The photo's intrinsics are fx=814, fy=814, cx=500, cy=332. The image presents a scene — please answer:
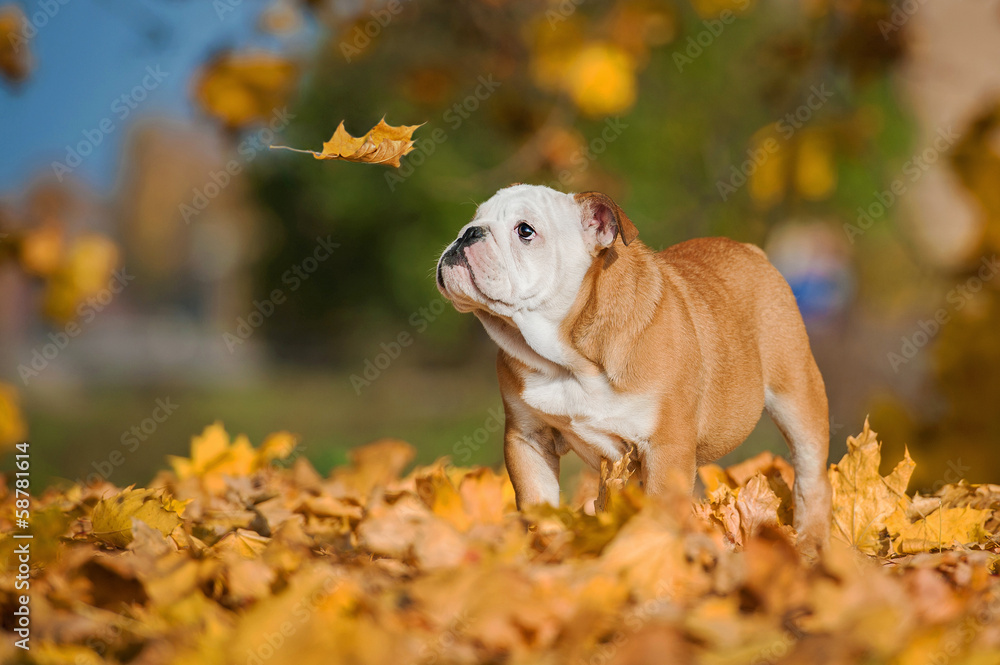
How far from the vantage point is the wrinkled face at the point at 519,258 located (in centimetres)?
159

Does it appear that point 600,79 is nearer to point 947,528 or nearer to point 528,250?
point 528,250

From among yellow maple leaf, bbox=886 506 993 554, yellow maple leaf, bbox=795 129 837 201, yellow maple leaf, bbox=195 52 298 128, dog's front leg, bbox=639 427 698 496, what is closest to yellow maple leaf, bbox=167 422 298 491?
yellow maple leaf, bbox=195 52 298 128

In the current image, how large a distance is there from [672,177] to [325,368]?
6.70 meters

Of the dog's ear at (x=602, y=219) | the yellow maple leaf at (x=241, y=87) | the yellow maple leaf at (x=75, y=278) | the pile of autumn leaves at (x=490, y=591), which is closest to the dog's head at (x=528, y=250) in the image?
the dog's ear at (x=602, y=219)

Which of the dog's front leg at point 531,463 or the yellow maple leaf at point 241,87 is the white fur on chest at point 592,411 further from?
the yellow maple leaf at point 241,87

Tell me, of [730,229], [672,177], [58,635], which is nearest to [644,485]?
[58,635]

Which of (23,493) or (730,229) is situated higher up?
(730,229)

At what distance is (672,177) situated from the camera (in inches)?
236

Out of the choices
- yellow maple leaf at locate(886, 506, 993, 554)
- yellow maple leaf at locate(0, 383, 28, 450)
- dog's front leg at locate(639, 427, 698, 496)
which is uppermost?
yellow maple leaf at locate(0, 383, 28, 450)

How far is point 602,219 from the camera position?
5.50ft

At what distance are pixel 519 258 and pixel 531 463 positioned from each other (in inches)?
16.5

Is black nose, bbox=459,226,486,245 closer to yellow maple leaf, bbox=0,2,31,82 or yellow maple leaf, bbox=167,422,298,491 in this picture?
yellow maple leaf, bbox=167,422,298,491

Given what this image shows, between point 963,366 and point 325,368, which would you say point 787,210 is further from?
point 325,368

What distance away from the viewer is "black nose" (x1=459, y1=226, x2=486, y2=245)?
1.62 meters
